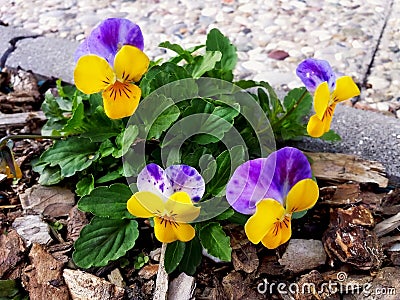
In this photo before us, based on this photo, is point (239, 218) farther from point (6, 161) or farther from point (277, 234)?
point (6, 161)

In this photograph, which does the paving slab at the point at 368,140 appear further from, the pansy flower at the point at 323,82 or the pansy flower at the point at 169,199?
the pansy flower at the point at 169,199

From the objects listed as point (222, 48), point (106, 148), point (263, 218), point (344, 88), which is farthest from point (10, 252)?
point (344, 88)

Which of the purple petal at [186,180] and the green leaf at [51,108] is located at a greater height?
the purple petal at [186,180]

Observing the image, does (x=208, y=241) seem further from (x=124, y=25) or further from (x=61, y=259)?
(x=124, y=25)

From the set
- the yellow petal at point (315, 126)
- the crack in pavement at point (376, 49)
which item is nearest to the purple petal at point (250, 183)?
the yellow petal at point (315, 126)

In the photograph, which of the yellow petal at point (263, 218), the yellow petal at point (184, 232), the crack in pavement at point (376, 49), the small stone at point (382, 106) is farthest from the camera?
the crack in pavement at point (376, 49)

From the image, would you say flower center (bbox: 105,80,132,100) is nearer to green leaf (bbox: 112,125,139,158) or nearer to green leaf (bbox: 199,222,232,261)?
green leaf (bbox: 112,125,139,158)

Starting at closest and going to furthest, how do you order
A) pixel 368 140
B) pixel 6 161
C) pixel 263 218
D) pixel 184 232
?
pixel 263 218, pixel 184 232, pixel 6 161, pixel 368 140
